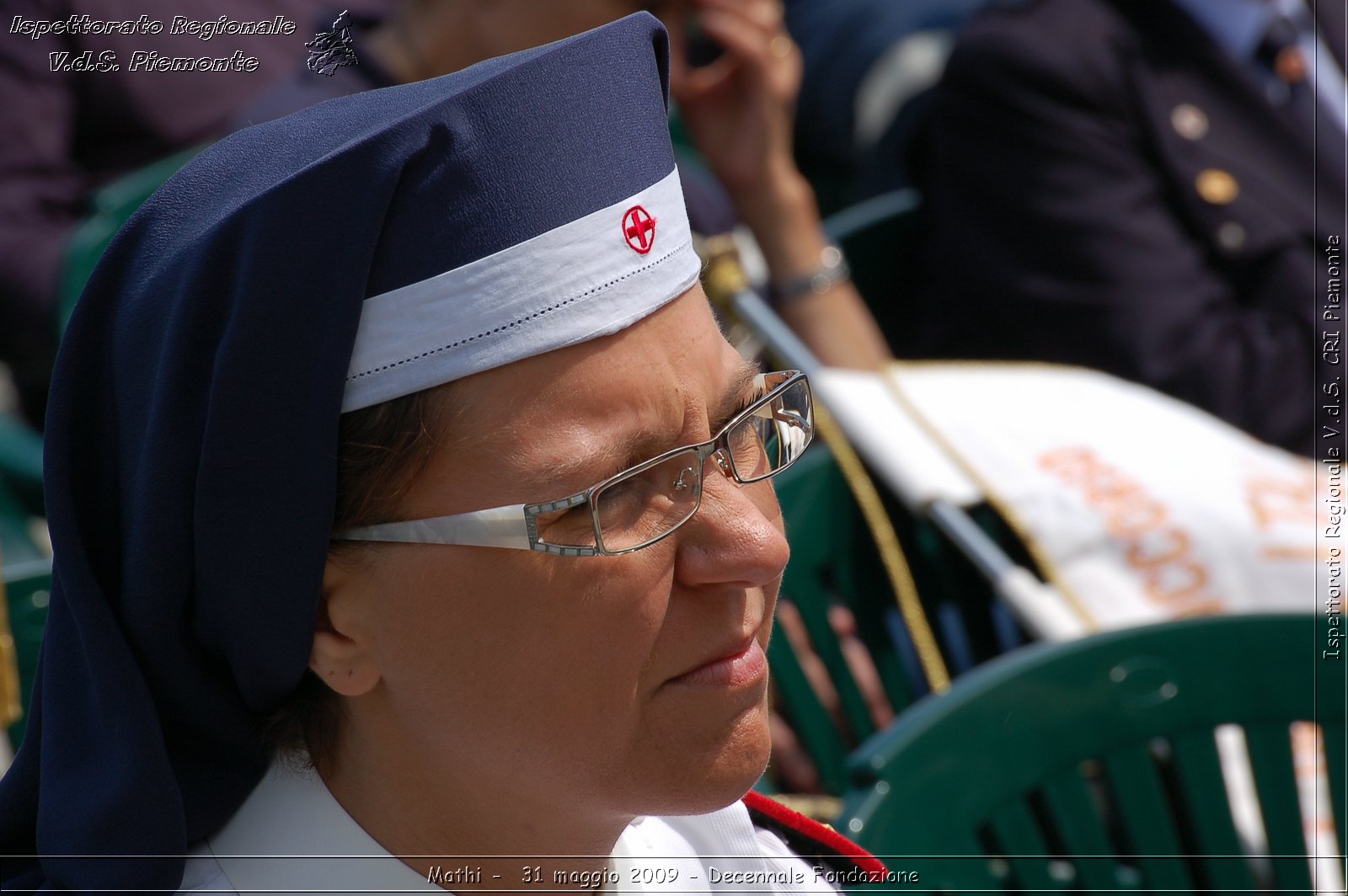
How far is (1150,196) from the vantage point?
11.1ft

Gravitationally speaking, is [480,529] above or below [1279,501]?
above

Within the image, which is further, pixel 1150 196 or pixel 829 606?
pixel 1150 196

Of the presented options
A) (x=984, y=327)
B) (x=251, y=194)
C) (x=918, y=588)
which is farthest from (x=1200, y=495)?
(x=251, y=194)

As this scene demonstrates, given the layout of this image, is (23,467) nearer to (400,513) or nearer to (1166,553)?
(400,513)

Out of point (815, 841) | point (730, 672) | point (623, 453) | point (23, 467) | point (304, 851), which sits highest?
point (623, 453)

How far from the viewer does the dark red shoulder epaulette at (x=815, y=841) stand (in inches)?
63.4

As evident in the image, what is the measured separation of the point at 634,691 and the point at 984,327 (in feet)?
8.06

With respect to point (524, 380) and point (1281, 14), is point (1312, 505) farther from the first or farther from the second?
point (524, 380)

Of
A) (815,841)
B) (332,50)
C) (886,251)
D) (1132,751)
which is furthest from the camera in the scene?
(886,251)

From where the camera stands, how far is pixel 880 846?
5.69 feet

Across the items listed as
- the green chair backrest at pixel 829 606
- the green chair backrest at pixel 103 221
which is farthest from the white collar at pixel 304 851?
the green chair backrest at pixel 103 221

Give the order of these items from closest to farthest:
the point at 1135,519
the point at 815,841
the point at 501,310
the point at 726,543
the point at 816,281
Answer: the point at 501,310
the point at 726,543
the point at 815,841
the point at 1135,519
the point at 816,281

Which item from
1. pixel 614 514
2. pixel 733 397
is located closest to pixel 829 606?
pixel 733 397

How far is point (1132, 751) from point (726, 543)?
1023 millimetres
